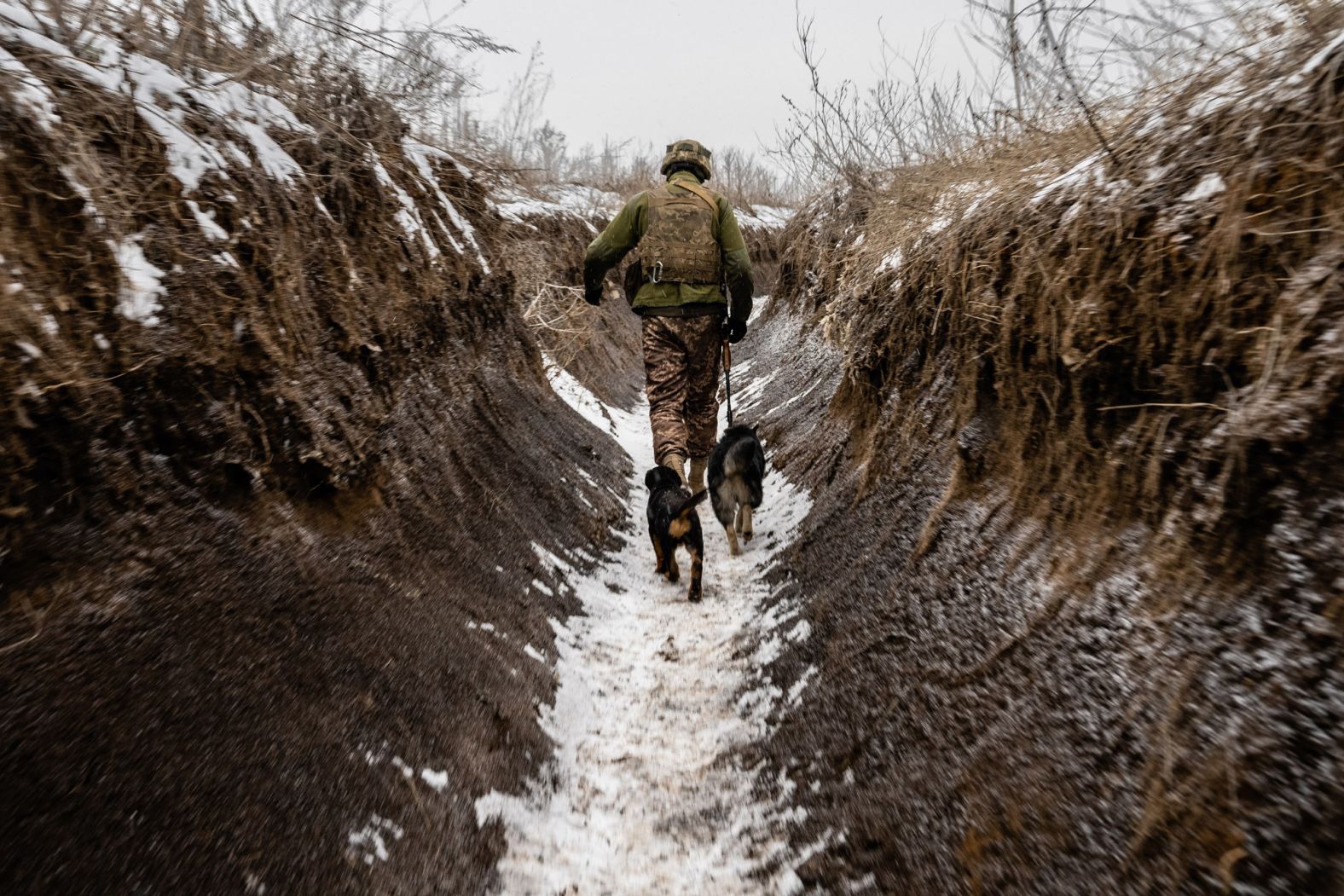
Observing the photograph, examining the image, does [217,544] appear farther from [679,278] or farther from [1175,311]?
[679,278]

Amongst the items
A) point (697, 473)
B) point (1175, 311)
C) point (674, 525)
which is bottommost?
point (697, 473)

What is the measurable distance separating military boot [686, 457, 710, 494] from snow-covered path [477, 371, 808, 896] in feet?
3.72

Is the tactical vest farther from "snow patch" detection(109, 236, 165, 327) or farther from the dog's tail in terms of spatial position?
"snow patch" detection(109, 236, 165, 327)

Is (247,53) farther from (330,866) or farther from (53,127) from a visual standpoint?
(330,866)

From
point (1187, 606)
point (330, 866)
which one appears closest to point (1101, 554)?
point (1187, 606)

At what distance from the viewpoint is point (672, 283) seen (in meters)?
5.07

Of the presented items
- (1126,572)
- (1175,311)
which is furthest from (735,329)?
(1126,572)

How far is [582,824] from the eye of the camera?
2334 millimetres

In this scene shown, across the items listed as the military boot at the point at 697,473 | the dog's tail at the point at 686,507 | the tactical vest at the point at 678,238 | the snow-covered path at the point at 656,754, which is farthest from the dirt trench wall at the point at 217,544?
the military boot at the point at 697,473

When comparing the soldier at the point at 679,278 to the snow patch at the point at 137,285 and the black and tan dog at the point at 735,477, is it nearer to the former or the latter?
the black and tan dog at the point at 735,477

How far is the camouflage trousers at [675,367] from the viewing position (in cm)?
515

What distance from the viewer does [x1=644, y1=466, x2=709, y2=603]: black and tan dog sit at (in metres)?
4.09

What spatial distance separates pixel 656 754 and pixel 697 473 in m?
3.02

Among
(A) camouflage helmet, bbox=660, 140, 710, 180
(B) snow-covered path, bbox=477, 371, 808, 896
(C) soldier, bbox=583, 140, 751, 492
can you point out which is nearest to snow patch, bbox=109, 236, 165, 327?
(B) snow-covered path, bbox=477, 371, 808, 896
